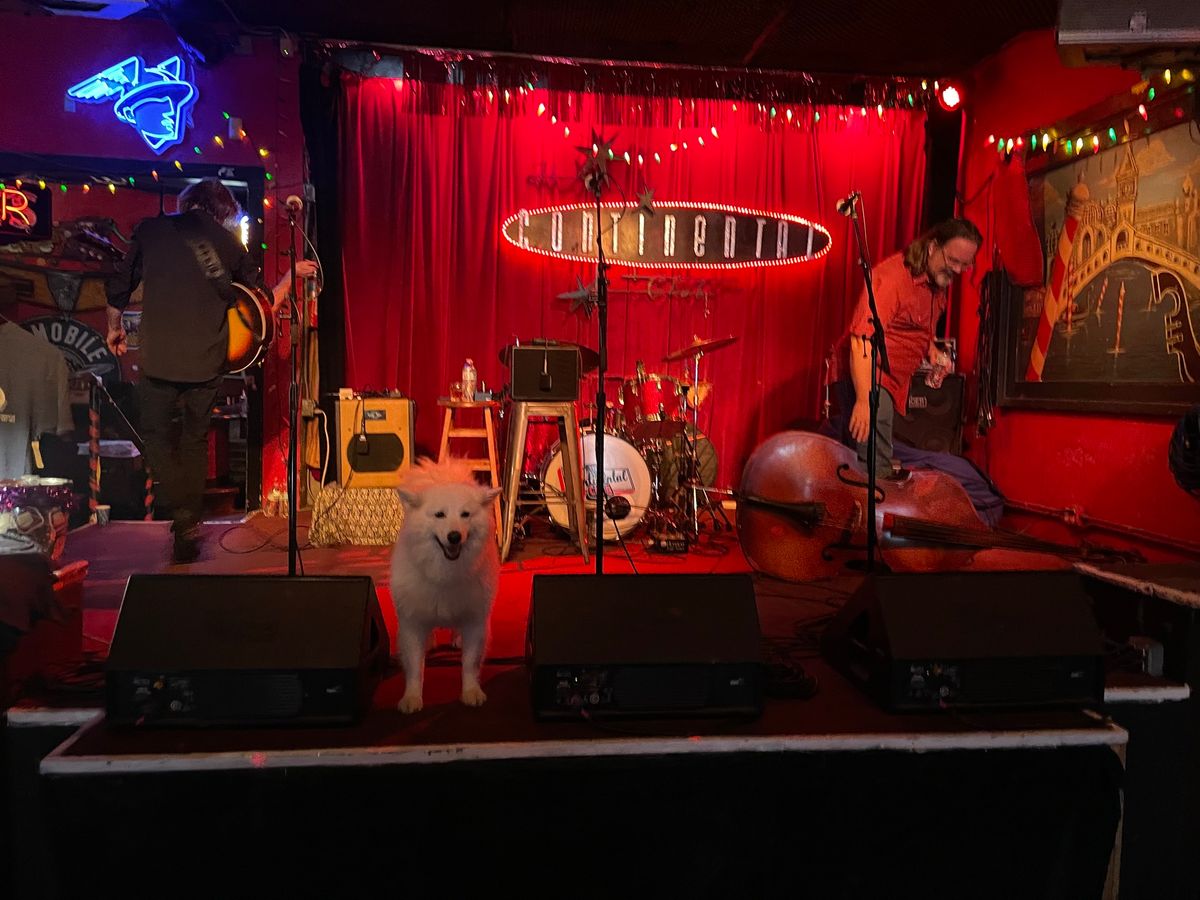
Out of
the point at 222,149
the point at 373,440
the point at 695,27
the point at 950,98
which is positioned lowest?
the point at 373,440

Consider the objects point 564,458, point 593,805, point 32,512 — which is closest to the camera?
point 593,805

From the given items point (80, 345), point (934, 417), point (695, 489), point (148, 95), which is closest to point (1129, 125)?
point (934, 417)

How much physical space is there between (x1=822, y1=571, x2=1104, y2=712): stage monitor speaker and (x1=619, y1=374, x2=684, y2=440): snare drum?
2854 millimetres

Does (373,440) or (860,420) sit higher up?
(860,420)

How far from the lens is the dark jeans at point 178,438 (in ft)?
11.9

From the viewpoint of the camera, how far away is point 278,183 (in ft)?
16.5

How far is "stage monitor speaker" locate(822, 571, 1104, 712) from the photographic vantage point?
1.69m

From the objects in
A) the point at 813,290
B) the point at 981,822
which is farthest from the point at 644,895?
the point at 813,290

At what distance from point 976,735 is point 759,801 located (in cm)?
51

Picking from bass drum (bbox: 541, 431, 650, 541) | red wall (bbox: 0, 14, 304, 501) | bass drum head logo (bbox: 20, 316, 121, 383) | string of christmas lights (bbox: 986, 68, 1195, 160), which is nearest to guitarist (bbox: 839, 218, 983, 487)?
string of christmas lights (bbox: 986, 68, 1195, 160)

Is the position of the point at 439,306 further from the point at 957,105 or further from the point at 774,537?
the point at 957,105

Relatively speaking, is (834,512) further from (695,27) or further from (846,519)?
(695,27)

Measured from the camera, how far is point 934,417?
5.06m

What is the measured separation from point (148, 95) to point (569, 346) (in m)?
3.58
